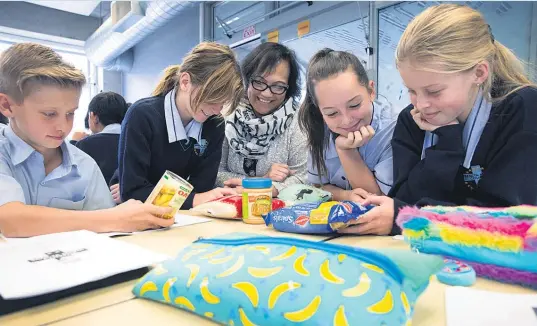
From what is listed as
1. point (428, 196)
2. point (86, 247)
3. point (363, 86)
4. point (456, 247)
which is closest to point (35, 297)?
point (86, 247)

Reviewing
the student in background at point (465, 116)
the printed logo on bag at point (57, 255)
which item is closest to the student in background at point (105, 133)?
the printed logo on bag at point (57, 255)

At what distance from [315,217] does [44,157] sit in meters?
0.82

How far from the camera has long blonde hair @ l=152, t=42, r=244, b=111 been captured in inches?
53.9

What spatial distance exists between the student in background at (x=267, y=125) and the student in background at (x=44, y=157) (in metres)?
0.65

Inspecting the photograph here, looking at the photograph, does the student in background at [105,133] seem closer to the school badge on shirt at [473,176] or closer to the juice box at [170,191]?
the juice box at [170,191]

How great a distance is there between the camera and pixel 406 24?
2.63 meters

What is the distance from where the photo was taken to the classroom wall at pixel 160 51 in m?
4.58

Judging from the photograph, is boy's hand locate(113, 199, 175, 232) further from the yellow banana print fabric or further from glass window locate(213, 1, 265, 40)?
glass window locate(213, 1, 265, 40)

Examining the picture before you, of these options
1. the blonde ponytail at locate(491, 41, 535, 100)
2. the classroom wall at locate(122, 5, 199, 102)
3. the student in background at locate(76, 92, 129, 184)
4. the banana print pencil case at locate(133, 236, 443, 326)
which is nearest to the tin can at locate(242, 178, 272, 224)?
the banana print pencil case at locate(133, 236, 443, 326)

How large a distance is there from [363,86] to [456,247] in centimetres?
75

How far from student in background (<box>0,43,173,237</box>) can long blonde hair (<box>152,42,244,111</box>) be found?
0.38 metres

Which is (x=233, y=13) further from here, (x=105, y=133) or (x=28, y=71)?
(x=28, y=71)

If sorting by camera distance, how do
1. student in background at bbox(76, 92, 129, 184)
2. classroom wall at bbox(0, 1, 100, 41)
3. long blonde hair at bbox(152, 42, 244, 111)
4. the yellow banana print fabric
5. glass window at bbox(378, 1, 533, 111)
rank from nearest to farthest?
1. the yellow banana print fabric
2. long blonde hair at bbox(152, 42, 244, 111)
3. glass window at bbox(378, 1, 533, 111)
4. student in background at bbox(76, 92, 129, 184)
5. classroom wall at bbox(0, 1, 100, 41)

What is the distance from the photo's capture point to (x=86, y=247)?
2.31 ft
